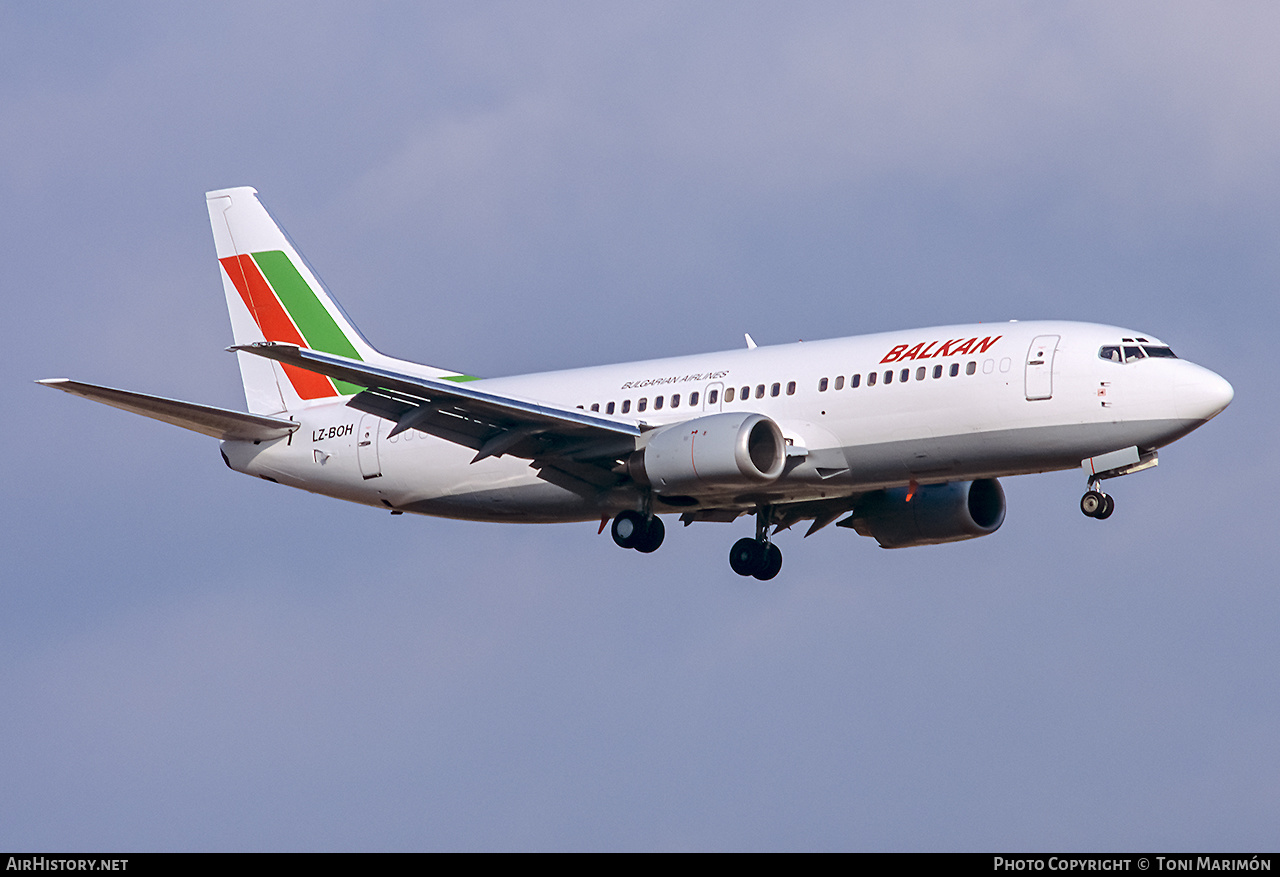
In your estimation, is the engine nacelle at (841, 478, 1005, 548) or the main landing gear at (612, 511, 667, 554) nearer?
the main landing gear at (612, 511, 667, 554)

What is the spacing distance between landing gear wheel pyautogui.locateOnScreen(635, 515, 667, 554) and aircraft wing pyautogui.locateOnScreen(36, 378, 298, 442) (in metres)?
10.3

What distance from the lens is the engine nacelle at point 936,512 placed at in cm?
4934

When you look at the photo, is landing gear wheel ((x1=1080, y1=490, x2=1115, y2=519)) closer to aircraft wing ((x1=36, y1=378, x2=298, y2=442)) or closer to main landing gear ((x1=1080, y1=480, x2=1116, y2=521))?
main landing gear ((x1=1080, y1=480, x2=1116, y2=521))

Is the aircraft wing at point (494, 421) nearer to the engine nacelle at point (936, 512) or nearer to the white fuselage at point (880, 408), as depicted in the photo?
the white fuselage at point (880, 408)

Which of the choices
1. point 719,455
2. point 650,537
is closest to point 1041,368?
point 719,455

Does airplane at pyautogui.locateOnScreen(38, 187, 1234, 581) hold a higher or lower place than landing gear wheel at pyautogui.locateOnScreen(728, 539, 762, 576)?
higher

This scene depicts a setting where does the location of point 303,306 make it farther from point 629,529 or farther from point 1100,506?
point 1100,506

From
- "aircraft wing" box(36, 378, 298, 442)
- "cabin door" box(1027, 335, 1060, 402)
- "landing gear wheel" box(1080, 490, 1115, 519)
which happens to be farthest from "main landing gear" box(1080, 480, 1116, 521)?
"aircraft wing" box(36, 378, 298, 442)

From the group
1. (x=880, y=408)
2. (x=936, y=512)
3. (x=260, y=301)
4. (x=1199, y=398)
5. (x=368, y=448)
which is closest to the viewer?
(x=1199, y=398)

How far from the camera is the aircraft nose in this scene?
41.4 meters

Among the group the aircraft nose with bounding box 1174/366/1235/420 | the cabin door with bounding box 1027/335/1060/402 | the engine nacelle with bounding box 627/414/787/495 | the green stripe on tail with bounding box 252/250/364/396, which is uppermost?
the green stripe on tail with bounding box 252/250/364/396

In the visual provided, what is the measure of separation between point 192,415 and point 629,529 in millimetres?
11490

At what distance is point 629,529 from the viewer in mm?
47500
